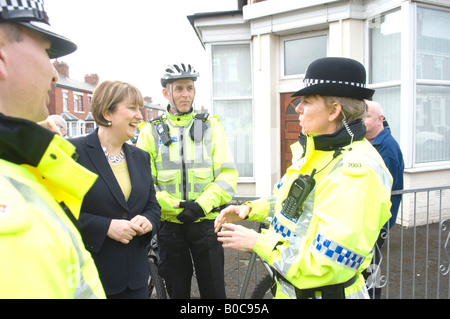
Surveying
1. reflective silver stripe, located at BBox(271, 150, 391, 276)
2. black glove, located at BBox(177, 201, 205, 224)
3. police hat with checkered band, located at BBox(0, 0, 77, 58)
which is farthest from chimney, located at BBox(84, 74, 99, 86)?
police hat with checkered band, located at BBox(0, 0, 77, 58)

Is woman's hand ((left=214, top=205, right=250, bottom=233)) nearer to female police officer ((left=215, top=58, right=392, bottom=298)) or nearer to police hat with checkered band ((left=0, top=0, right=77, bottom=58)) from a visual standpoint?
female police officer ((left=215, top=58, right=392, bottom=298))

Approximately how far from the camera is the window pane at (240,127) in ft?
27.7

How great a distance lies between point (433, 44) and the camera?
6.37 meters

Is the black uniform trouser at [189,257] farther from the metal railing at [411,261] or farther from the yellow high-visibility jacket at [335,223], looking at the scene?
the yellow high-visibility jacket at [335,223]

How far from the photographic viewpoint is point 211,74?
8352 mm

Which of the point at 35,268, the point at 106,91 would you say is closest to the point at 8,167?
the point at 35,268

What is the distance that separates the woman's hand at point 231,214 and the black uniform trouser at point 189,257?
679 millimetres

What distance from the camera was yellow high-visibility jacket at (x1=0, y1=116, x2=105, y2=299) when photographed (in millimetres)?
646

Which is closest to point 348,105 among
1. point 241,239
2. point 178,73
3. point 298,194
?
point 298,194

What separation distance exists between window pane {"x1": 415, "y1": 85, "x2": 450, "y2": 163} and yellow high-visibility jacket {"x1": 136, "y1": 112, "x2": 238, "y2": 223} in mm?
5144

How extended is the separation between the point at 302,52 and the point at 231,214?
6431 mm

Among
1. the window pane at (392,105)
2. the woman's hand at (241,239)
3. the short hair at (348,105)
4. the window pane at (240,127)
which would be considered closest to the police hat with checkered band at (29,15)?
the woman's hand at (241,239)

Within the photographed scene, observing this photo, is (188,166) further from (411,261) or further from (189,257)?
(411,261)

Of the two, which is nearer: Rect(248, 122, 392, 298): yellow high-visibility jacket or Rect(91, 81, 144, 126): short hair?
Rect(248, 122, 392, 298): yellow high-visibility jacket
